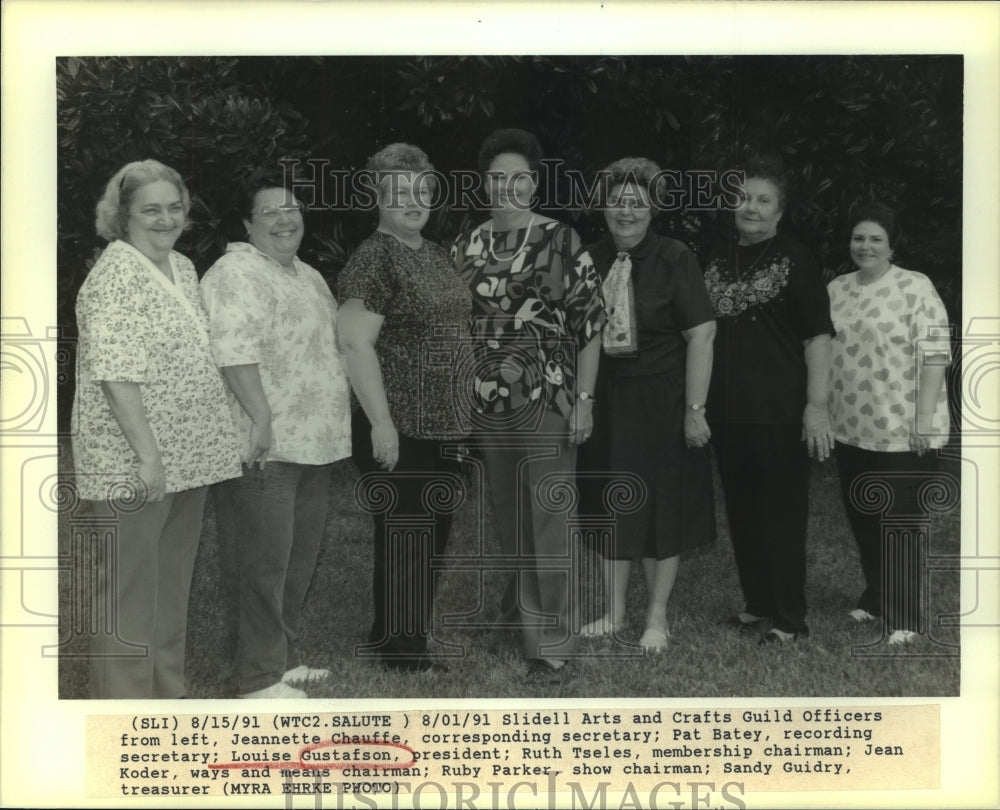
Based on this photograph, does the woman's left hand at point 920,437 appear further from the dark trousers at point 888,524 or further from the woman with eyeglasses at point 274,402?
the woman with eyeglasses at point 274,402

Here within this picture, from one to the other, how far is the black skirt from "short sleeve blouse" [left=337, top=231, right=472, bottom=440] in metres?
0.66

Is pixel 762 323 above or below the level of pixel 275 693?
above

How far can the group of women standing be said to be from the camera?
5770 millimetres

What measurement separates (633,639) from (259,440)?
189cm

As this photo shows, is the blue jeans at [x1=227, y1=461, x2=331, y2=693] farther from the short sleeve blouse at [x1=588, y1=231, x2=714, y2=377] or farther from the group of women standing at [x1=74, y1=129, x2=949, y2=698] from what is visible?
the short sleeve blouse at [x1=588, y1=231, x2=714, y2=377]

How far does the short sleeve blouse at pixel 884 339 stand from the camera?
611 cm

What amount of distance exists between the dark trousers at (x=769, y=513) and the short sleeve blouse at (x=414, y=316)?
1275 millimetres

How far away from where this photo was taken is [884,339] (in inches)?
241

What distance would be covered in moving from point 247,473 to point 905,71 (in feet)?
11.2

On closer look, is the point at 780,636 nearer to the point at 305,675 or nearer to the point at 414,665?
the point at 414,665

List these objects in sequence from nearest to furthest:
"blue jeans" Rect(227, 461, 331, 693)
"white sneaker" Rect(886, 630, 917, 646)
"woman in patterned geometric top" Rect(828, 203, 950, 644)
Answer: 1. "blue jeans" Rect(227, 461, 331, 693)
2. "woman in patterned geometric top" Rect(828, 203, 950, 644)
3. "white sneaker" Rect(886, 630, 917, 646)

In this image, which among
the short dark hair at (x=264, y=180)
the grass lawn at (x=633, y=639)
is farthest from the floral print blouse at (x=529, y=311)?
the short dark hair at (x=264, y=180)

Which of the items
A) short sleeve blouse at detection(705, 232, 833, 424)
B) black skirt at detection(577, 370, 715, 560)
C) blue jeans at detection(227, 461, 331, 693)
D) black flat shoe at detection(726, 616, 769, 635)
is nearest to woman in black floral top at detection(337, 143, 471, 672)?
blue jeans at detection(227, 461, 331, 693)
